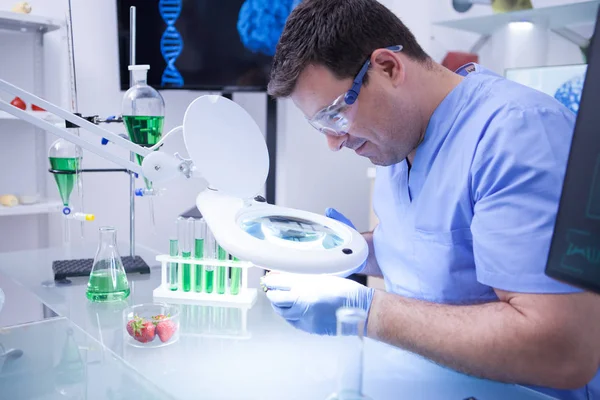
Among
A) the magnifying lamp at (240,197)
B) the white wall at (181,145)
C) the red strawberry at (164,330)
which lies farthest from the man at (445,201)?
the white wall at (181,145)

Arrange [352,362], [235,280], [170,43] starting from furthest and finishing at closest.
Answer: [170,43] < [235,280] < [352,362]

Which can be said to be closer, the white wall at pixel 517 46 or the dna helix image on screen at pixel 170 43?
the white wall at pixel 517 46

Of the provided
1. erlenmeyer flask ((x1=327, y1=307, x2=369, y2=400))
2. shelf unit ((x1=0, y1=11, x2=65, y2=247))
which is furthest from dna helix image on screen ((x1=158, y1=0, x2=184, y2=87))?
erlenmeyer flask ((x1=327, y1=307, x2=369, y2=400))

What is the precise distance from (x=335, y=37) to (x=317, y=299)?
51 centimetres

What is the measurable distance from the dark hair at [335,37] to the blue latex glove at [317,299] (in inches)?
16.4

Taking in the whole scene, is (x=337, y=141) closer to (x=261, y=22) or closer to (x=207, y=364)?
(x=207, y=364)

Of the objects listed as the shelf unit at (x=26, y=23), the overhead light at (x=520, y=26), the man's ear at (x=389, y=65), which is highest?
the overhead light at (x=520, y=26)

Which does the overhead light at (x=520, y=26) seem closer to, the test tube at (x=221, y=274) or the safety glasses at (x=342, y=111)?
the safety glasses at (x=342, y=111)

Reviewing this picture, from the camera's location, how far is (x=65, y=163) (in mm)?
1538

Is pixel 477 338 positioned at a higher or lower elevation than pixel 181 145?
lower

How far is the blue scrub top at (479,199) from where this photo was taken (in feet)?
3.02

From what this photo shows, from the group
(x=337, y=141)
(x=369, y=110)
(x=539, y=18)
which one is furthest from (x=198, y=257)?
(x=539, y=18)

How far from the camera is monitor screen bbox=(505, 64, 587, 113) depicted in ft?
7.41

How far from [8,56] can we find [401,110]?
208cm
